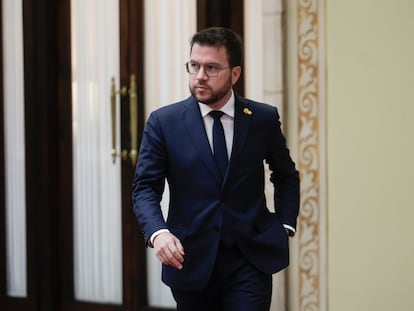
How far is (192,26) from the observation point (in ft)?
15.0

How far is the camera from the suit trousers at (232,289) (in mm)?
2594

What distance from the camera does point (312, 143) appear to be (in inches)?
160

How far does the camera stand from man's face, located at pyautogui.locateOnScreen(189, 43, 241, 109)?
8.39 feet

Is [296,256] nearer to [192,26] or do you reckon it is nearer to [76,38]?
[192,26]

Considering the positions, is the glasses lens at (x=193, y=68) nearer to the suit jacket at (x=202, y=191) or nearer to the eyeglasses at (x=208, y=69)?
the eyeglasses at (x=208, y=69)

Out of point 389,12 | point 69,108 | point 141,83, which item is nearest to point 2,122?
point 69,108

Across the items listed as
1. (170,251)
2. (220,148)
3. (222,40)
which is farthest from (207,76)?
(170,251)

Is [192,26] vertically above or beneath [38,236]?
above

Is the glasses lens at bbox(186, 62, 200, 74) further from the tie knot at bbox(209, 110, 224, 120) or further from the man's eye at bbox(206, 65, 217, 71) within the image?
the tie knot at bbox(209, 110, 224, 120)

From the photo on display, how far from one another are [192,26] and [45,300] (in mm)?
1928

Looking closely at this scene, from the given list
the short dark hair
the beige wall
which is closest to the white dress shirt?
the short dark hair

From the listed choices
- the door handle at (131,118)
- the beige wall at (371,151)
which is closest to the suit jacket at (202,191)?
the beige wall at (371,151)

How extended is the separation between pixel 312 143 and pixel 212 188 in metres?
1.57

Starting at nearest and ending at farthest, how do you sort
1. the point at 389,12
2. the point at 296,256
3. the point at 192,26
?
the point at 389,12
the point at 296,256
the point at 192,26
